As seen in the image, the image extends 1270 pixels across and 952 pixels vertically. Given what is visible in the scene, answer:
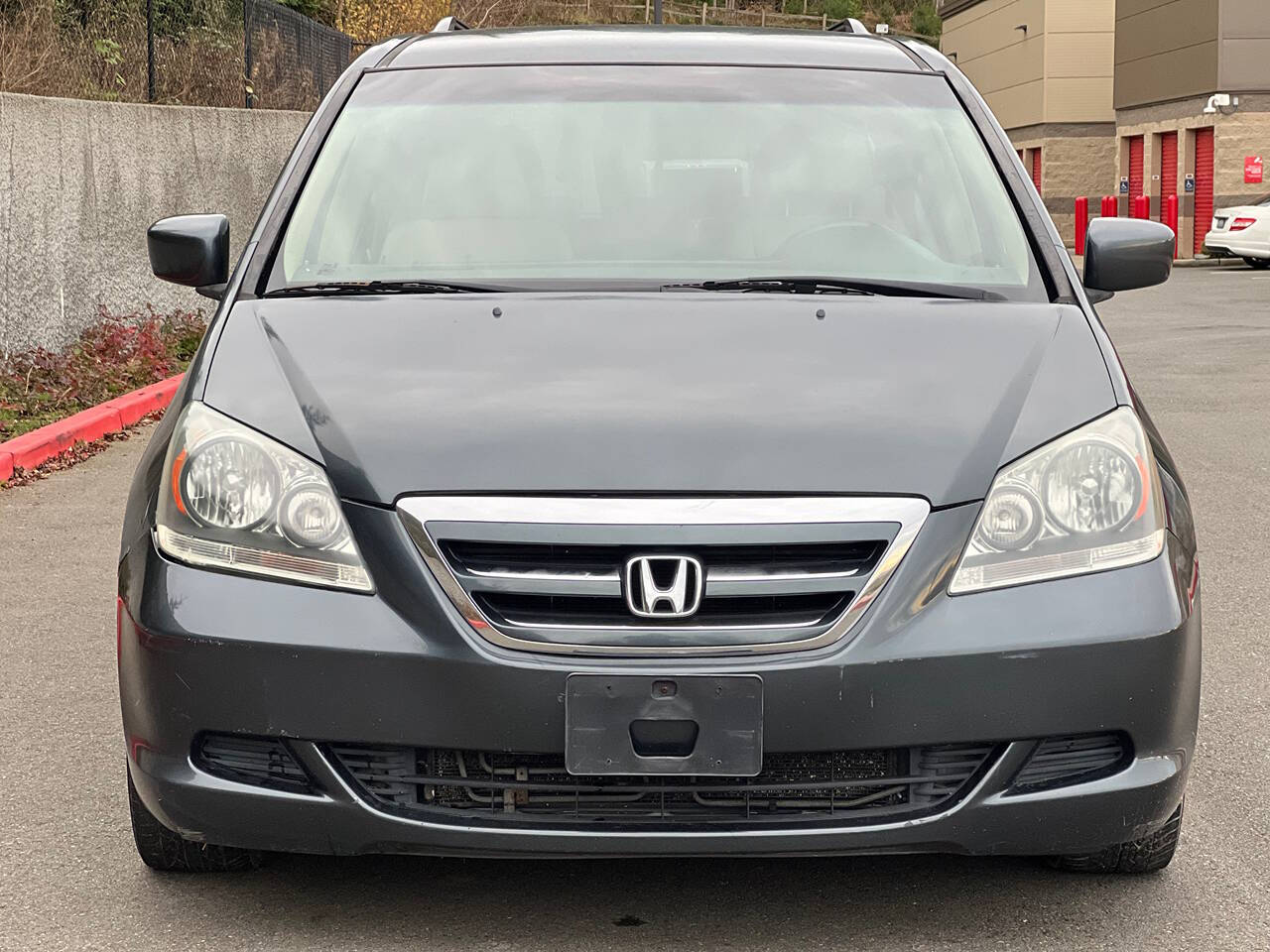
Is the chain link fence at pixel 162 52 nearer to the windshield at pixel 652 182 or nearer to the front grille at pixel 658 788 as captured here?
the windshield at pixel 652 182

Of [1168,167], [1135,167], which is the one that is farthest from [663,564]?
[1135,167]

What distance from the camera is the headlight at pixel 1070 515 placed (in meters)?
3.12

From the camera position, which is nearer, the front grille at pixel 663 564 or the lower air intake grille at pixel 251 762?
the front grille at pixel 663 564

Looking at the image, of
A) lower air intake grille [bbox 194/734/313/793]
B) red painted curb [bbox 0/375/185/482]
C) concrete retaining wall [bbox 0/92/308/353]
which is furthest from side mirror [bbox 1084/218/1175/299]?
concrete retaining wall [bbox 0/92/308/353]

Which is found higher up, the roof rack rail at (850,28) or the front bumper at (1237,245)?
the roof rack rail at (850,28)

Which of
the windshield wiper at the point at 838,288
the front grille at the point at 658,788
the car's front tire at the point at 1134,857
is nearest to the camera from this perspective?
the front grille at the point at 658,788

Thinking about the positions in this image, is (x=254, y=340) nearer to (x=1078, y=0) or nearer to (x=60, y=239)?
(x=60, y=239)

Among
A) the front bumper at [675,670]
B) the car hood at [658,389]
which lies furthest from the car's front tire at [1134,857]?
the car hood at [658,389]

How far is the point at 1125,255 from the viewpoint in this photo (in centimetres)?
430

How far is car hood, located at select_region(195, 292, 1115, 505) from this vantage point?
315 cm

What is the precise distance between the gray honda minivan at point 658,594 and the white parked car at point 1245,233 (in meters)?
28.8

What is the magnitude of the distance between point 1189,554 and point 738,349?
36.0 inches

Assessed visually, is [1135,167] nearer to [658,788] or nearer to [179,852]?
[179,852]

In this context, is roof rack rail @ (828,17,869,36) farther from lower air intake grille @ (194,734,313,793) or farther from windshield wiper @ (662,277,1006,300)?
lower air intake grille @ (194,734,313,793)
